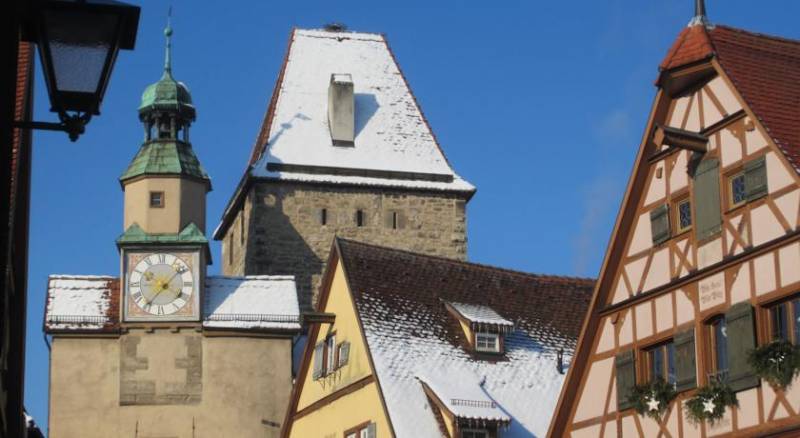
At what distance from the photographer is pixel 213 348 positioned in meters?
37.3

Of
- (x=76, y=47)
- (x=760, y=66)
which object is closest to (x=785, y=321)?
(x=760, y=66)

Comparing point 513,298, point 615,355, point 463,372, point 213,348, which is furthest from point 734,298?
point 213,348

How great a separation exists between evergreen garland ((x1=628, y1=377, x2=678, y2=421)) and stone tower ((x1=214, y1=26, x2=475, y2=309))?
3093cm

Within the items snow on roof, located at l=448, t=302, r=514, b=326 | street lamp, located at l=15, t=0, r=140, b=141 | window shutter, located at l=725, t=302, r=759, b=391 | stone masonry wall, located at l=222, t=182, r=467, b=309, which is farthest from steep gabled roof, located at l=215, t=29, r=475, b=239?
street lamp, located at l=15, t=0, r=140, b=141

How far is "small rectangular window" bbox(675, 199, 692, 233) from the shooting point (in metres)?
16.4

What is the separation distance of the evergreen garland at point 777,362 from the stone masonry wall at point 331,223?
111 ft

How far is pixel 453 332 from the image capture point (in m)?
25.0

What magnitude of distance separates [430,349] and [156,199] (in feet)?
54.9

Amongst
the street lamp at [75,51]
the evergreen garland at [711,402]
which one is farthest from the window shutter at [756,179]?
the street lamp at [75,51]

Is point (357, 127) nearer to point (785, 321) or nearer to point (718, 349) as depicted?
point (718, 349)

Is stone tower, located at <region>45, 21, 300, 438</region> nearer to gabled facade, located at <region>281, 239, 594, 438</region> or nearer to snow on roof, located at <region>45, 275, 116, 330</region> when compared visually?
snow on roof, located at <region>45, 275, 116, 330</region>

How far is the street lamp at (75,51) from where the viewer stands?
14.6 ft

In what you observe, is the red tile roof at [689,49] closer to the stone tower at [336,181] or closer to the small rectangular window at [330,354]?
the small rectangular window at [330,354]

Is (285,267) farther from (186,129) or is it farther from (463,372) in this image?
(463,372)
